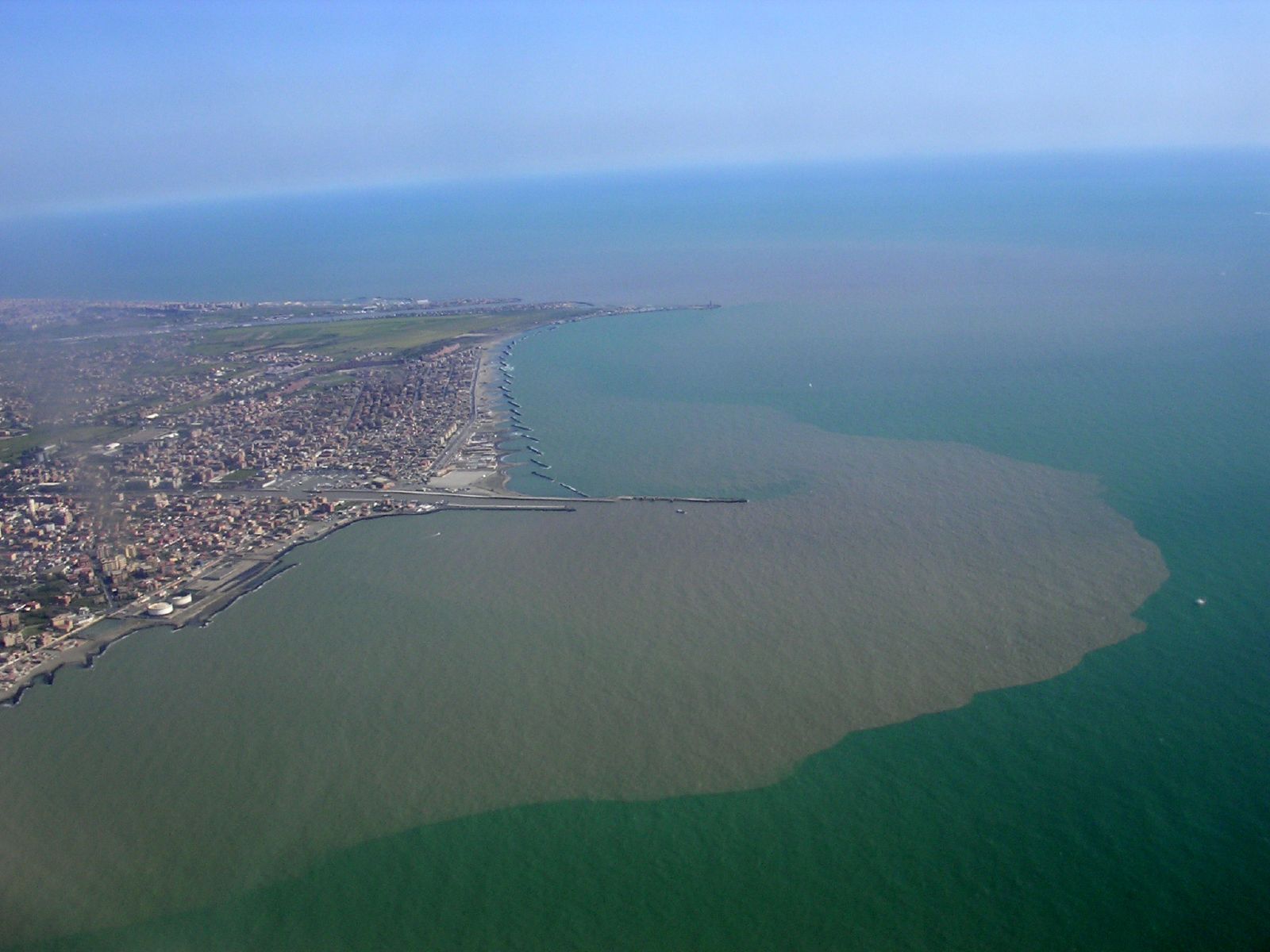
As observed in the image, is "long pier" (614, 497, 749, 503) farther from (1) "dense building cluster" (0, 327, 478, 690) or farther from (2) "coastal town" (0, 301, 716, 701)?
(1) "dense building cluster" (0, 327, 478, 690)

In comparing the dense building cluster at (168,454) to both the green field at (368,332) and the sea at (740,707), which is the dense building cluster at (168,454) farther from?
the sea at (740,707)

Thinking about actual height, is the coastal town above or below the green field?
below

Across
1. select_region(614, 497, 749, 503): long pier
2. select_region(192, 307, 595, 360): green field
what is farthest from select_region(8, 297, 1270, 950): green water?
select_region(192, 307, 595, 360): green field

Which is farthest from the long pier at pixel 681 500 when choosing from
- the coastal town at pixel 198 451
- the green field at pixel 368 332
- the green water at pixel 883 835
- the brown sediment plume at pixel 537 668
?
the green field at pixel 368 332

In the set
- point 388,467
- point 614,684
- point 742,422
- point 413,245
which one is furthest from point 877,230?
point 614,684

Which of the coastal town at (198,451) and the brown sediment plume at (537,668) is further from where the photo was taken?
the coastal town at (198,451)
